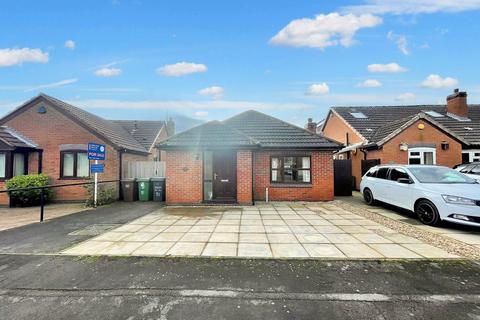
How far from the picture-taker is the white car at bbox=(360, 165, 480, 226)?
20.4ft

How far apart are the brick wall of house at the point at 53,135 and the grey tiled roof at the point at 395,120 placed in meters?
15.3

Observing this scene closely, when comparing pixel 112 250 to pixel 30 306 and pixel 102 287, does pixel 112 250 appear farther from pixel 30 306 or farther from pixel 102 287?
pixel 30 306

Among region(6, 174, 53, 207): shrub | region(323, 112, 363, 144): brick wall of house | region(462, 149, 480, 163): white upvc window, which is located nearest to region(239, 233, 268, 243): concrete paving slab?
region(6, 174, 53, 207): shrub

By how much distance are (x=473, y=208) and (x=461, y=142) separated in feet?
35.8

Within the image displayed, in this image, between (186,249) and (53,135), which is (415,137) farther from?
(53,135)

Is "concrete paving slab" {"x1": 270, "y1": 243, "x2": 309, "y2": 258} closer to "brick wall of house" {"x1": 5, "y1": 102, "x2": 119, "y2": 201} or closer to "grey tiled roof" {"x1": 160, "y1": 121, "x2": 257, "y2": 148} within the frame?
"grey tiled roof" {"x1": 160, "y1": 121, "x2": 257, "y2": 148}

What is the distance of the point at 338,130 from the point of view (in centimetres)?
2083

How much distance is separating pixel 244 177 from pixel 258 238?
467cm

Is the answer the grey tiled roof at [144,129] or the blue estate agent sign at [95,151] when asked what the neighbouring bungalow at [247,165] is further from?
the grey tiled roof at [144,129]

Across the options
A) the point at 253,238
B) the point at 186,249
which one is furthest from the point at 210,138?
the point at 186,249

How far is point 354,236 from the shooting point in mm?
5953

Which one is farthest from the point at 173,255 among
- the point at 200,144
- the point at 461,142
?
the point at 461,142

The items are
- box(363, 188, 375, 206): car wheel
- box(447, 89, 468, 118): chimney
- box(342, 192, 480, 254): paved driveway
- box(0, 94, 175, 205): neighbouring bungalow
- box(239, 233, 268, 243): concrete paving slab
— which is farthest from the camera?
box(447, 89, 468, 118): chimney

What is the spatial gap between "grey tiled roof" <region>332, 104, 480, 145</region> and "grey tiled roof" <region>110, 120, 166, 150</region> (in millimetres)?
15206
